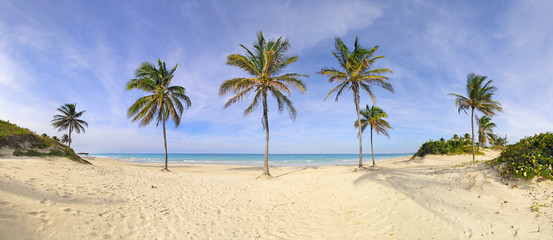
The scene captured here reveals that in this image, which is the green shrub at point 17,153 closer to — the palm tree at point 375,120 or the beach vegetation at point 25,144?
the beach vegetation at point 25,144

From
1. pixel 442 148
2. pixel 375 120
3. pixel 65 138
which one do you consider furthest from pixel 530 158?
pixel 65 138

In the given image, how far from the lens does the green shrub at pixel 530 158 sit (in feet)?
16.0

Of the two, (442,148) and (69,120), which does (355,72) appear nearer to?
(442,148)

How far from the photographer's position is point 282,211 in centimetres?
698

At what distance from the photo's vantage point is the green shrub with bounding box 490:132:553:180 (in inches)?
192

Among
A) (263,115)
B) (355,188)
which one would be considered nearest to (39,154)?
(263,115)

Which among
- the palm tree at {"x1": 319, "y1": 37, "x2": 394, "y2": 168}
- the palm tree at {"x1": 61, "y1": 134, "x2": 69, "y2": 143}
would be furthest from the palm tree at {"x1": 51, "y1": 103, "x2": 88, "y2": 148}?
the palm tree at {"x1": 319, "y1": 37, "x2": 394, "y2": 168}

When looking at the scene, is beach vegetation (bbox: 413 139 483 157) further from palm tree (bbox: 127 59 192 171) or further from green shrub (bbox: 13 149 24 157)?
green shrub (bbox: 13 149 24 157)

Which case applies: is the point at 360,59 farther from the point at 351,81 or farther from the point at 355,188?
the point at 355,188

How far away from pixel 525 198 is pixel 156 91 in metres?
21.3

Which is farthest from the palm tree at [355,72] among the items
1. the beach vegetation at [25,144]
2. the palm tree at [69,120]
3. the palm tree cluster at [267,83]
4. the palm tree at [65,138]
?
the palm tree at [65,138]

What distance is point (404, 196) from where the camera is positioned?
6.40 meters

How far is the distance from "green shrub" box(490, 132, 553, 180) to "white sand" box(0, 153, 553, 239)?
252 mm

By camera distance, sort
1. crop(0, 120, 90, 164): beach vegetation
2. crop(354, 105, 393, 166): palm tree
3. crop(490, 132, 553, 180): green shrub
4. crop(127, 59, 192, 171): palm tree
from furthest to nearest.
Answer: crop(354, 105, 393, 166): palm tree, crop(127, 59, 192, 171): palm tree, crop(0, 120, 90, 164): beach vegetation, crop(490, 132, 553, 180): green shrub
